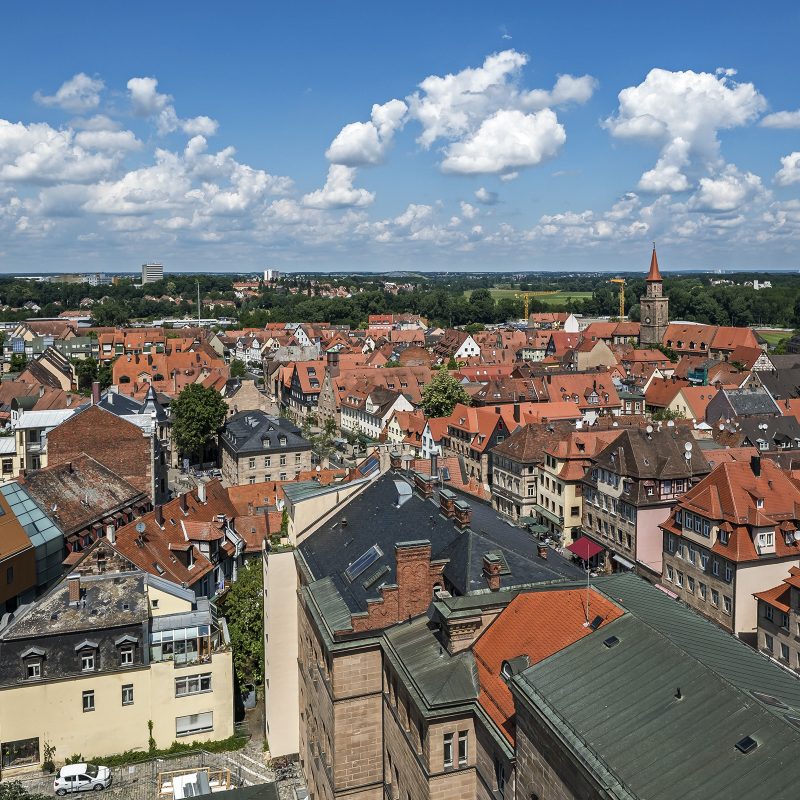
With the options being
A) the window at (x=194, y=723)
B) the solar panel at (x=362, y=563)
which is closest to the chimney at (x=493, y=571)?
the solar panel at (x=362, y=563)

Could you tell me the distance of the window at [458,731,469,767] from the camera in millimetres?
23281

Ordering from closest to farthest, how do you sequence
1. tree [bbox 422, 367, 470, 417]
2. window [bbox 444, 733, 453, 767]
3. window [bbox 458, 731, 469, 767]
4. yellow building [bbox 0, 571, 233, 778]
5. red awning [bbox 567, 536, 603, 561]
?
1. window [bbox 444, 733, 453, 767]
2. window [bbox 458, 731, 469, 767]
3. yellow building [bbox 0, 571, 233, 778]
4. red awning [bbox 567, 536, 603, 561]
5. tree [bbox 422, 367, 470, 417]

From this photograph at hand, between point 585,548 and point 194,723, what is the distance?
33.8 metres

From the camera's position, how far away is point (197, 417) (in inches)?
3457

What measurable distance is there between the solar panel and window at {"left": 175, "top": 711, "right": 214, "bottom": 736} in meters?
12.9

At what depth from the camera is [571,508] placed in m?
67.6

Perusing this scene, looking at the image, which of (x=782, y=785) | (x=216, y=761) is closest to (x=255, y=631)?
(x=216, y=761)

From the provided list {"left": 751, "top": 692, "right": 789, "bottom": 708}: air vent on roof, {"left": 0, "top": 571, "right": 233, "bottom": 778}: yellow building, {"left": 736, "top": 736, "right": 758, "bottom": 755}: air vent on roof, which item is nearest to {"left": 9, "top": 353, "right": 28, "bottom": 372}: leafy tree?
{"left": 0, "top": 571, "right": 233, "bottom": 778}: yellow building

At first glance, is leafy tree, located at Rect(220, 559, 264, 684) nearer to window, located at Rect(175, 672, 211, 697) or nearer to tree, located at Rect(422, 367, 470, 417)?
window, located at Rect(175, 672, 211, 697)

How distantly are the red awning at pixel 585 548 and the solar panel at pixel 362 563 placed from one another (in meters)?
33.7

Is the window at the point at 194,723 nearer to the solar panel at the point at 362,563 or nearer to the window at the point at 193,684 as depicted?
the window at the point at 193,684

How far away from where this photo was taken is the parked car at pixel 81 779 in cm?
3434

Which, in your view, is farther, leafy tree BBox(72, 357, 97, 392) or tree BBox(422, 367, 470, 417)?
leafy tree BBox(72, 357, 97, 392)

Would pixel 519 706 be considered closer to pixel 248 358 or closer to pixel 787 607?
pixel 787 607
